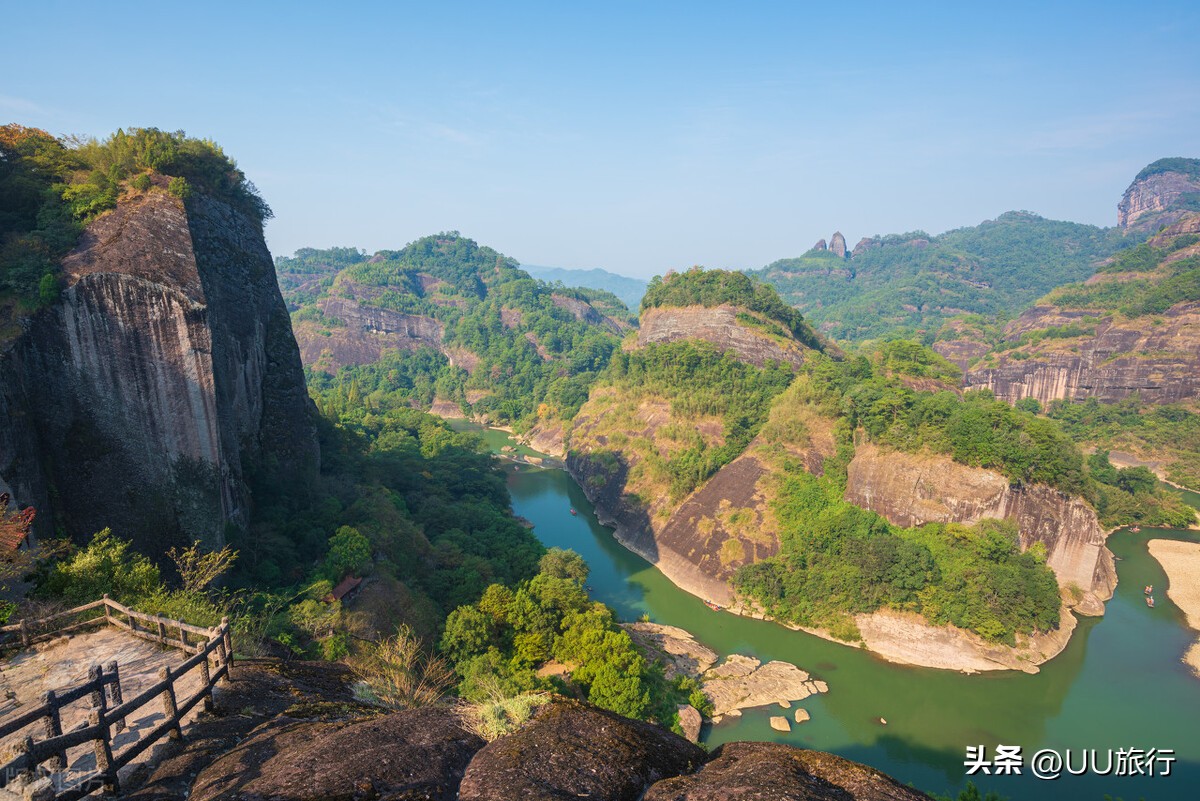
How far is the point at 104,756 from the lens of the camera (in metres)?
5.48

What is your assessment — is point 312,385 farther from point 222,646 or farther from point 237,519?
point 222,646

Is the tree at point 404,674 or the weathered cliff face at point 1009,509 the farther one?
the weathered cliff face at point 1009,509

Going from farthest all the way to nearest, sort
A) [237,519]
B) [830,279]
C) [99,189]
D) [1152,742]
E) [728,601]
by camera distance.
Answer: [830,279] < [728,601] < [1152,742] < [237,519] < [99,189]

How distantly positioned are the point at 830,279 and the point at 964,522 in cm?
17331

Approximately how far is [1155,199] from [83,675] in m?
232

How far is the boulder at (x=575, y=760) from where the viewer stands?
5520 millimetres

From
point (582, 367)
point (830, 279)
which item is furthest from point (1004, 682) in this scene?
point (830, 279)

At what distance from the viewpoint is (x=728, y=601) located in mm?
32906

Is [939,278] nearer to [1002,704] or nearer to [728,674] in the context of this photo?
[1002,704]

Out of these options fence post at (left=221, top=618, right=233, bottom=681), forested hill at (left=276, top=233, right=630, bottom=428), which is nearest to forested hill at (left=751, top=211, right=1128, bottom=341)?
forested hill at (left=276, top=233, right=630, bottom=428)

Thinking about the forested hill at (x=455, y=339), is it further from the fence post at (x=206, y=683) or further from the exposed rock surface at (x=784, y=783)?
the exposed rock surface at (x=784, y=783)

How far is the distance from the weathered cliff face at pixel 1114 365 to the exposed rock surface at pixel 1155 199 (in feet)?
406

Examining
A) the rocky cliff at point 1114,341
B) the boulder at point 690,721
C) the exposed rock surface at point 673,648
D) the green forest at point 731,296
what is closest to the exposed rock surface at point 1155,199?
the rocky cliff at point 1114,341

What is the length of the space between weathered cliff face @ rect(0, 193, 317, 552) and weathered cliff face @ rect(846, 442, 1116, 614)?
3186cm
